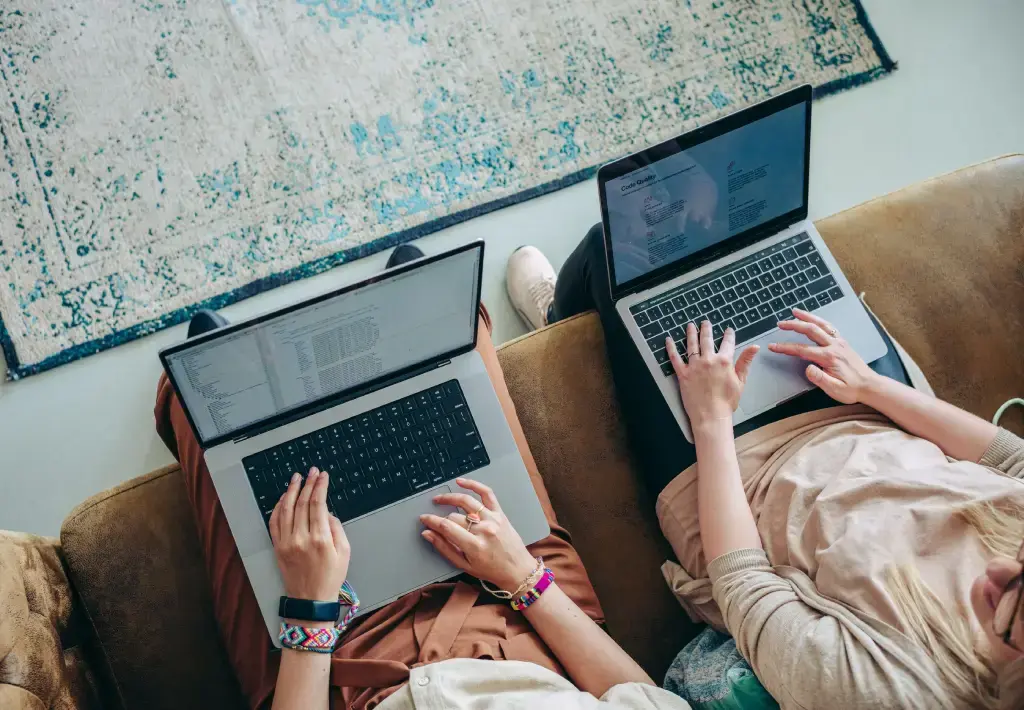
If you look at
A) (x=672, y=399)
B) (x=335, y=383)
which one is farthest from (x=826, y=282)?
(x=335, y=383)

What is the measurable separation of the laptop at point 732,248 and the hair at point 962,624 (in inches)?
12.6

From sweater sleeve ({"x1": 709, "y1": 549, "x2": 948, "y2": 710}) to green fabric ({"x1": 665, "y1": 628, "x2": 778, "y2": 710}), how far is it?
0.04 m

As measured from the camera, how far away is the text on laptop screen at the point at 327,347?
34.5 inches

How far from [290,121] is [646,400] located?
3.47ft

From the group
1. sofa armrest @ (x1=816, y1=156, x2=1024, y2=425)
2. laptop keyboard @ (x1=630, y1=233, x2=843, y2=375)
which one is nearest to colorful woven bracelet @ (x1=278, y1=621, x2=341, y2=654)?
laptop keyboard @ (x1=630, y1=233, x2=843, y2=375)

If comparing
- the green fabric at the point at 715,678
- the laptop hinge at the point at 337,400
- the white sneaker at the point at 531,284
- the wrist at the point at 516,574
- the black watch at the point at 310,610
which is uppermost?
the white sneaker at the point at 531,284

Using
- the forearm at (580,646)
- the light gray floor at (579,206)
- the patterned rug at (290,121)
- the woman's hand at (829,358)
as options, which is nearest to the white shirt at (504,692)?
the forearm at (580,646)

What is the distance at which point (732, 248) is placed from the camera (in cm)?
117

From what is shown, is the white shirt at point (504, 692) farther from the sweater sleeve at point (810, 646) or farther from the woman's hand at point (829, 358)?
the woman's hand at point (829, 358)

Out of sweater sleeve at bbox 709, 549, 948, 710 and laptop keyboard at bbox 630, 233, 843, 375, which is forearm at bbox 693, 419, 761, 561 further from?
laptop keyboard at bbox 630, 233, 843, 375

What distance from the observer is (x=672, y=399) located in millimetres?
1104

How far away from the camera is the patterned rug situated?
1578 millimetres

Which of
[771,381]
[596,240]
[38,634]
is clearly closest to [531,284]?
[596,240]

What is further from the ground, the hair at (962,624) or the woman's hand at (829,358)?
the woman's hand at (829,358)
